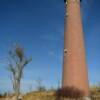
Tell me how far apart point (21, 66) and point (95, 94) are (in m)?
13.9

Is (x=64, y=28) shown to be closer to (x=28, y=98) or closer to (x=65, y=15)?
(x=65, y=15)

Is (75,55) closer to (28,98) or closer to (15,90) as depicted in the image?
(28,98)

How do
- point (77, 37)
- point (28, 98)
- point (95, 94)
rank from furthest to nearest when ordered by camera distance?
point (28, 98), point (95, 94), point (77, 37)

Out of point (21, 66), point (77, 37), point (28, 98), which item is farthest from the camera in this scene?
point (21, 66)

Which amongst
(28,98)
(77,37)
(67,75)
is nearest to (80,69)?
(67,75)

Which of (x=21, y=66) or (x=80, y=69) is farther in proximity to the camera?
(x=21, y=66)

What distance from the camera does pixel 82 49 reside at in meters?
25.9

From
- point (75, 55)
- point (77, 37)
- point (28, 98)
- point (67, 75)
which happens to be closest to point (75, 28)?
point (77, 37)

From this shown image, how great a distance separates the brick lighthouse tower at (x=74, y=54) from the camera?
80.4 feet

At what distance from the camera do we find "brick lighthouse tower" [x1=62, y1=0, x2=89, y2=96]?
24516mm

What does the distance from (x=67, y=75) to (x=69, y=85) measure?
1030mm

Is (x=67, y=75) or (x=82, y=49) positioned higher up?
(x=82, y=49)

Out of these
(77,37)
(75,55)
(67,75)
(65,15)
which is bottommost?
Answer: (67,75)

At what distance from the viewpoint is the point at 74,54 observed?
992 inches
